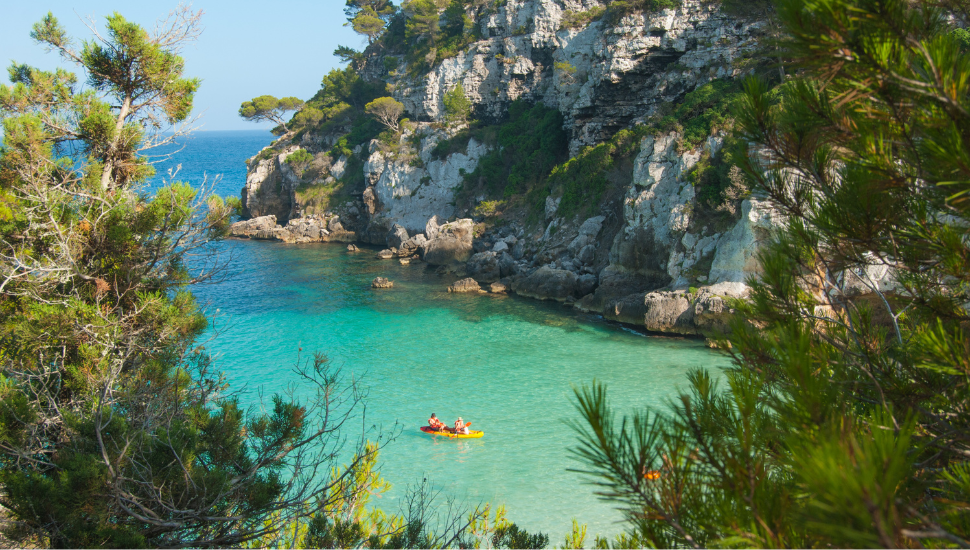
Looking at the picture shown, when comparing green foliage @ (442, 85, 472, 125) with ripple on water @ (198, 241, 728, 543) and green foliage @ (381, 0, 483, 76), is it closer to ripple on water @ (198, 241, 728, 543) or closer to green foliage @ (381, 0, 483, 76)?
green foliage @ (381, 0, 483, 76)

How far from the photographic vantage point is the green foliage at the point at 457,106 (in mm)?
36406

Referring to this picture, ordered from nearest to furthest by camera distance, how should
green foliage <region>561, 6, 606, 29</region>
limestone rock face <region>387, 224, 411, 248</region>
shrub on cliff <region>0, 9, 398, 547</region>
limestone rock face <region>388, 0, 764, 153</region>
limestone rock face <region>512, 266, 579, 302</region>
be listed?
shrub on cliff <region>0, 9, 398, 547</region> → limestone rock face <region>512, 266, 579, 302</region> → limestone rock face <region>388, 0, 764, 153</region> → green foliage <region>561, 6, 606, 29</region> → limestone rock face <region>387, 224, 411, 248</region>

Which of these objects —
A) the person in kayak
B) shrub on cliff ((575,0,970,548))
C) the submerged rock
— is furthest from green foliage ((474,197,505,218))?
shrub on cliff ((575,0,970,548))

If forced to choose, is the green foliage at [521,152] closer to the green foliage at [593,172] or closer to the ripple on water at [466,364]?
the green foliage at [593,172]

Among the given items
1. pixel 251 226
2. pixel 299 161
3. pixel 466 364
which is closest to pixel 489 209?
pixel 466 364

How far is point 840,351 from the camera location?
3.55 meters

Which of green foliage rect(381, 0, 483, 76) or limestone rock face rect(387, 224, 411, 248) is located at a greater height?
green foliage rect(381, 0, 483, 76)

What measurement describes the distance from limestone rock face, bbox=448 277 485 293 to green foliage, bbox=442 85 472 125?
51.6 feet

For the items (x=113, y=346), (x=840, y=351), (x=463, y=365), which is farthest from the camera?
(x=463, y=365)

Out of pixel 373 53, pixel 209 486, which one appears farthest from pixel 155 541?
pixel 373 53

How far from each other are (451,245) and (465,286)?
540 cm

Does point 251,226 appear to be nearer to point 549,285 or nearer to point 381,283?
point 381,283

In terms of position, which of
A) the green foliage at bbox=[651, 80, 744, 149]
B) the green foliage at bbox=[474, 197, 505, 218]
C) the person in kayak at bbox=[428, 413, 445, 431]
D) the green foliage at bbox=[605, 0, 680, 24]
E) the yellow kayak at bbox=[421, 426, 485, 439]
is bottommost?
the yellow kayak at bbox=[421, 426, 485, 439]

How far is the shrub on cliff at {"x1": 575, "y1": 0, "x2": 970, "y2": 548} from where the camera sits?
2150 millimetres
